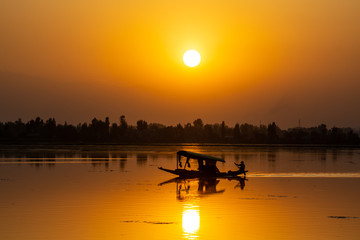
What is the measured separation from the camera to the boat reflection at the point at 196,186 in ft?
160

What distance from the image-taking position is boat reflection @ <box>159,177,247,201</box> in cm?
4871

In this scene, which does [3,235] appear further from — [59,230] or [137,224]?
[137,224]

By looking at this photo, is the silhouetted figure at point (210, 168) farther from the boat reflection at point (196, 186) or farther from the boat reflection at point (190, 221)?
the boat reflection at point (190, 221)

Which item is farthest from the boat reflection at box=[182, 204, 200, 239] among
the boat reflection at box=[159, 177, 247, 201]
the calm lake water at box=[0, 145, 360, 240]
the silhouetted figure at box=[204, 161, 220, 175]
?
the silhouetted figure at box=[204, 161, 220, 175]

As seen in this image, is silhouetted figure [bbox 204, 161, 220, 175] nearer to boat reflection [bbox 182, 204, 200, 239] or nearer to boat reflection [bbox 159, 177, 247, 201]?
boat reflection [bbox 159, 177, 247, 201]

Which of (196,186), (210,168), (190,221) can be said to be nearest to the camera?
(190,221)

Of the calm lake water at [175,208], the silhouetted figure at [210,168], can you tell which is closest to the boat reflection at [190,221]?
the calm lake water at [175,208]

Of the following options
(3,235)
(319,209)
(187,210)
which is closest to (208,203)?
(187,210)

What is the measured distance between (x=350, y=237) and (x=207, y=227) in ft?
24.3

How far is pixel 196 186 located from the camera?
188 ft

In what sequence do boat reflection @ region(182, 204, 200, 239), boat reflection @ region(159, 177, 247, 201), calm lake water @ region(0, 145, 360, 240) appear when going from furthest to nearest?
boat reflection @ region(159, 177, 247, 201) < calm lake water @ region(0, 145, 360, 240) < boat reflection @ region(182, 204, 200, 239)

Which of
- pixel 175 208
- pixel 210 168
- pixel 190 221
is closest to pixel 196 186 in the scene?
pixel 210 168

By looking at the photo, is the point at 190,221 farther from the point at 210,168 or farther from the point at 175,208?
the point at 210,168

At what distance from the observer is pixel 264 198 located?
4669cm
